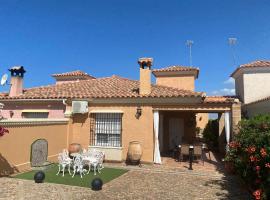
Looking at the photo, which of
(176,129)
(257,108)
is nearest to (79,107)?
(176,129)

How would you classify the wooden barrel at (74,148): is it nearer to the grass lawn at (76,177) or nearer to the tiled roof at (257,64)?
the grass lawn at (76,177)

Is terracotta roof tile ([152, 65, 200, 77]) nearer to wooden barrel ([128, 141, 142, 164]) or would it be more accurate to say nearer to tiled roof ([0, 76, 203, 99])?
tiled roof ([0, 76, 203, 99])

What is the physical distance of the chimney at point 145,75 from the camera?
15.9m

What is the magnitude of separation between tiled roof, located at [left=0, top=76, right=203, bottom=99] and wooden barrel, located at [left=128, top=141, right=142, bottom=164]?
9.57ft

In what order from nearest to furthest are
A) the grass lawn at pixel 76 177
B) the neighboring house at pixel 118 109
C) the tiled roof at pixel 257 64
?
the grass lawn at pixel 76 177 → the neighboring house at pixel 118 109 → the tiled roof at pixel 257 64

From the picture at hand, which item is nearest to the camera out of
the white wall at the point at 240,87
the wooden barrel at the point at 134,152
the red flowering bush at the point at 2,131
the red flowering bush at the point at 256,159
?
the red flowering bush at the point at 256,159

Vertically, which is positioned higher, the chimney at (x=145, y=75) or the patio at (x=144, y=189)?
the chimney at (x=145, y=75)

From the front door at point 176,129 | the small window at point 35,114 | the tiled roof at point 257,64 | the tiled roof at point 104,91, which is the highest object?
the tiled roof at point 257,64

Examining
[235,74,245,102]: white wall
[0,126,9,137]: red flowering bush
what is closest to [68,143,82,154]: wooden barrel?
[0,126,9,137]: red flowering bush

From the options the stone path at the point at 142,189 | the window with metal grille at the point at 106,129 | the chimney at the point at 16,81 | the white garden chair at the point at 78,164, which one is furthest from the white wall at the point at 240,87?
the chimney at the point at 16,81

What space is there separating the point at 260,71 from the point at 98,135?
15824mm

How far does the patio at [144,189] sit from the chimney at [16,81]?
411 inches

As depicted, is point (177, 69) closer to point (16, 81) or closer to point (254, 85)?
point (254, 85)

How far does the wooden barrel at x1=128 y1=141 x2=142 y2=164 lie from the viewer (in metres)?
14.7
